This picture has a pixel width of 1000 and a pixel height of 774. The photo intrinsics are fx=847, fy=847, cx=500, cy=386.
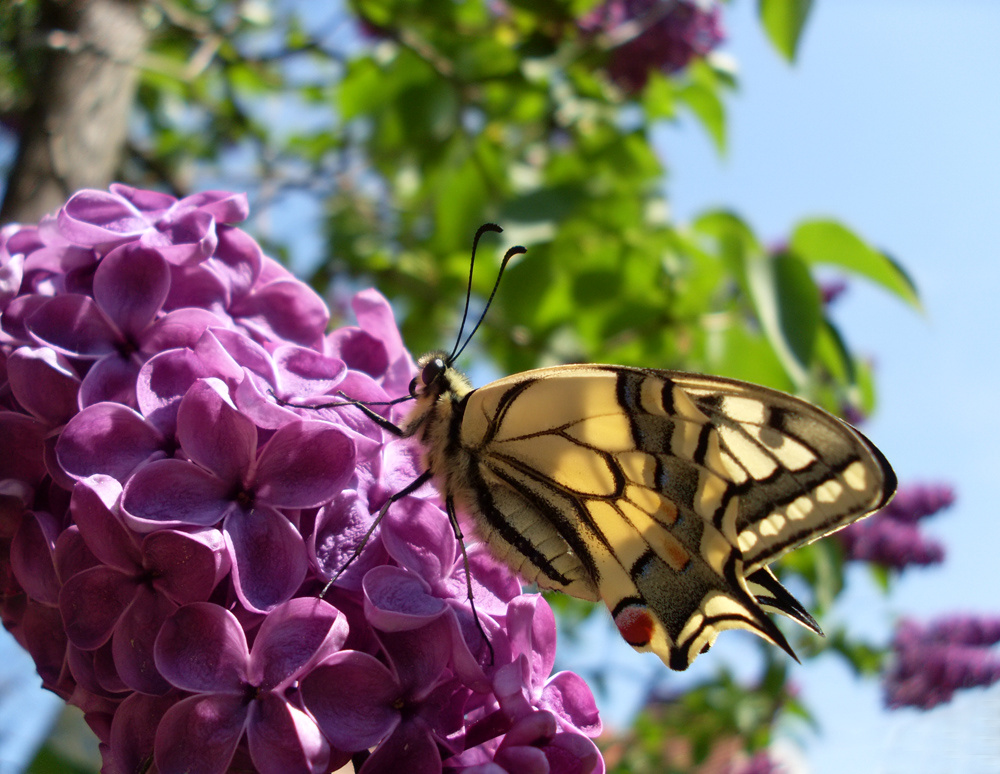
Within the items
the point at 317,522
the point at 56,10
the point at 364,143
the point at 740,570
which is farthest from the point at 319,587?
the point at 364,143

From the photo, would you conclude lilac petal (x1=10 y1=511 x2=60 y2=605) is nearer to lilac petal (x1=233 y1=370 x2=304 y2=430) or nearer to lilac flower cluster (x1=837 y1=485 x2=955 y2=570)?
lilac petal (x1=233 y1=370 x2=304 y2=430)

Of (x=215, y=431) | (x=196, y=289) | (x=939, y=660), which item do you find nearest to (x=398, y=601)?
(x=215, y=431)

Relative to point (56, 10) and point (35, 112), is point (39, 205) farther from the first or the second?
point (56, 10)

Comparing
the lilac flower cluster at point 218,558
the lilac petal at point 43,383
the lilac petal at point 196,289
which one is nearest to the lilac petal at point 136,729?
the lilac flower cluster at point 218,558

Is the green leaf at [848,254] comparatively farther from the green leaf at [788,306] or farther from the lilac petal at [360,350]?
the lilac petal at [360,350]

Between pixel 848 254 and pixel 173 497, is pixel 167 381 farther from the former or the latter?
pixel 848 254

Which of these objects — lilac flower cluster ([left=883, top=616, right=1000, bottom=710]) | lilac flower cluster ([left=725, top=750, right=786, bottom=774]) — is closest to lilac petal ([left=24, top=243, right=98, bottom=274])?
lilac flower cluster ([left=883, top=616, right=1000, bottom=710])
